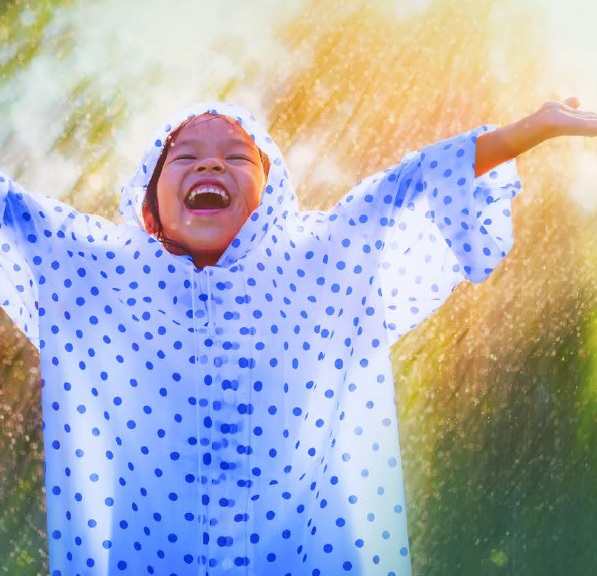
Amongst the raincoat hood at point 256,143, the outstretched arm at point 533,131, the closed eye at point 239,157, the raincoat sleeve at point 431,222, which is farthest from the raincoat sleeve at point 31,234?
the outstretched arm at point 533,131

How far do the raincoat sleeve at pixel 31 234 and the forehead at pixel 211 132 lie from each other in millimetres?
187

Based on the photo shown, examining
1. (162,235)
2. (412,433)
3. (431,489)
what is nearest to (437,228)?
(162,235)

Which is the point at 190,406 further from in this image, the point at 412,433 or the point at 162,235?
the point at 412,433

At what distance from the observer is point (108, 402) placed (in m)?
1.13

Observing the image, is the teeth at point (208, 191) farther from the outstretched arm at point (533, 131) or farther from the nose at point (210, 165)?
the outstretched arm at point (533, 131)

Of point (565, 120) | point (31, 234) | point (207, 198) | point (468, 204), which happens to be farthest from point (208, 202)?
point (565, 120)

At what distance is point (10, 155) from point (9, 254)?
172 centimetres

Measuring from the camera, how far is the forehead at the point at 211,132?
1.26 meters

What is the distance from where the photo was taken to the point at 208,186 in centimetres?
122

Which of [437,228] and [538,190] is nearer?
[437,228]

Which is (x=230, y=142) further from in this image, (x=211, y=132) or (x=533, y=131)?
(x=533, y=131)

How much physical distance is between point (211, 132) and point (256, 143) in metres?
0.07

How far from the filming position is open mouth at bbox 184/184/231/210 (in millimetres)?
1221

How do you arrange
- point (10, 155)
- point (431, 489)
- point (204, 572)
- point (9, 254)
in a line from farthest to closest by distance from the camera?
1. point (431, 489)
2. point (10, 155)
3. point (9, 254)
4. point (204, 572)
